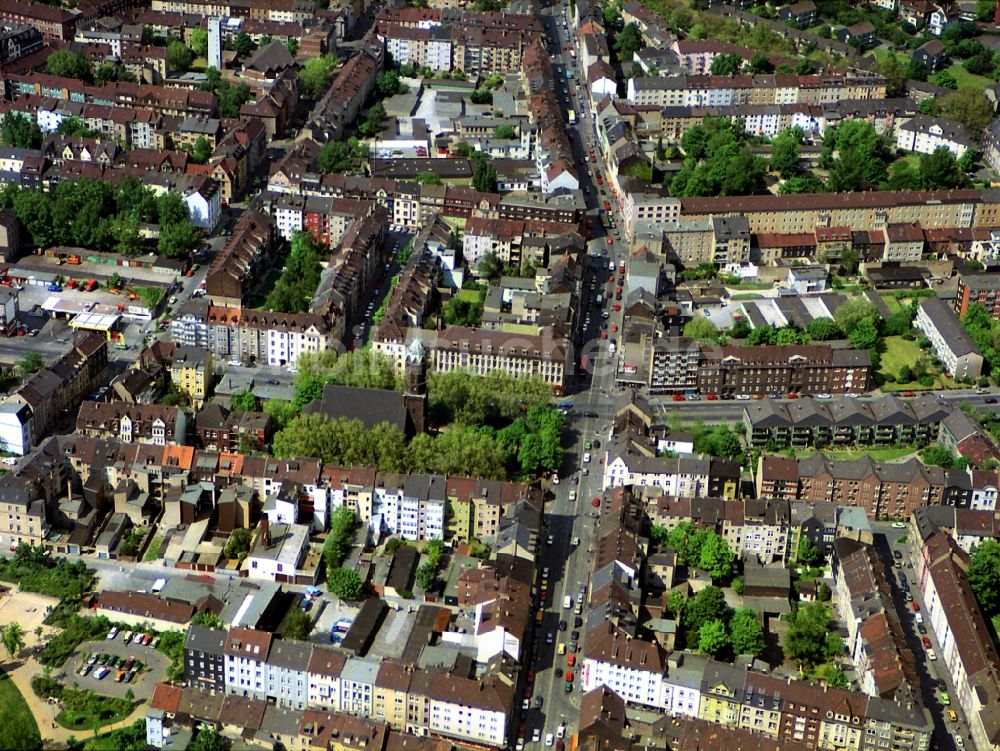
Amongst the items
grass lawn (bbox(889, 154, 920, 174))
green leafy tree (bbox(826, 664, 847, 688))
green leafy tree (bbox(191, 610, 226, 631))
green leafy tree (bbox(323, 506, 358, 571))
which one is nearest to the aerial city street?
green leafy tree (bbox(826, 664, 847, 688))

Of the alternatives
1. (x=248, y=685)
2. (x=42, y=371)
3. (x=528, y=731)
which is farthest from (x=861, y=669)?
(x=42, y=371)

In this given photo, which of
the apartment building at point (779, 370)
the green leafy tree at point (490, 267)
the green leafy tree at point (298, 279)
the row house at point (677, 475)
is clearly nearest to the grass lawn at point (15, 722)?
the row house at point (677, 475)

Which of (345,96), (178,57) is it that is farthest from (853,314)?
(178,57)

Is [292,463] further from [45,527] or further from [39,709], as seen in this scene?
[39,709]

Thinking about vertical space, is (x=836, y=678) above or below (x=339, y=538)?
below

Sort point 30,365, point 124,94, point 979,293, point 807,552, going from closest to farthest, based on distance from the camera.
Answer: point 807,552, point 30,365, point 979,293, point 124,94

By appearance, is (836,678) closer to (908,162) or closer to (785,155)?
(785,155)

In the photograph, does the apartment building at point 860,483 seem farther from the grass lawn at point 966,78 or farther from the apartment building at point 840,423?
the grass lawn at point 966,78
